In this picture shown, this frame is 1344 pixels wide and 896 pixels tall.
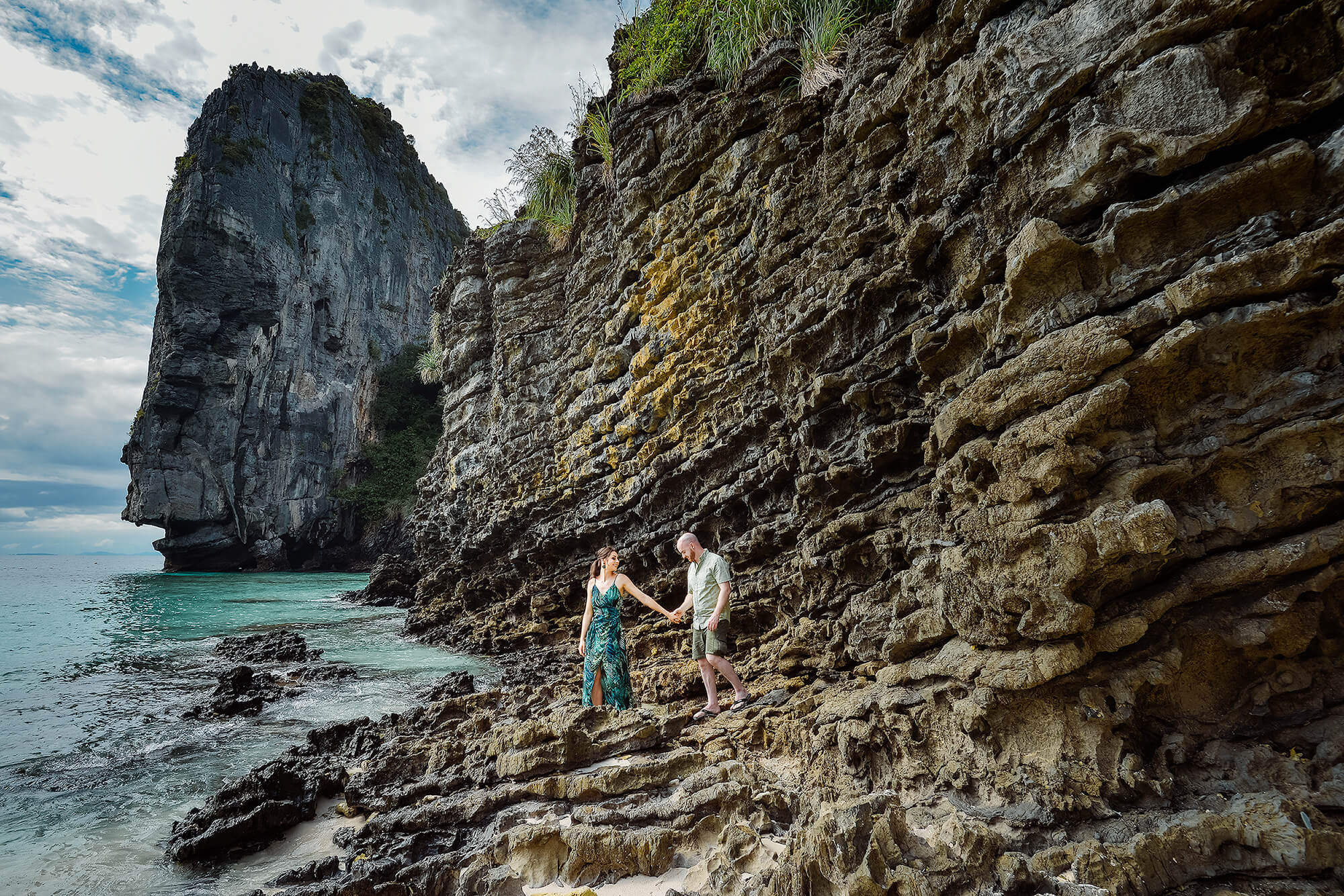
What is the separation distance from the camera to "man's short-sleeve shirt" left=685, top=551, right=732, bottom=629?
5.67 m

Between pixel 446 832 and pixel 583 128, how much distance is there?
12044 millimetres

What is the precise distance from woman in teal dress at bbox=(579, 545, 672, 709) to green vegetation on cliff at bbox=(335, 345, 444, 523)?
32.8 metres

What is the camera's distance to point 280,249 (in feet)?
Answer: 122

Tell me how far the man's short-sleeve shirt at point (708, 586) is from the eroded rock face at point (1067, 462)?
826mm

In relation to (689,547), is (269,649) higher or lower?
lower

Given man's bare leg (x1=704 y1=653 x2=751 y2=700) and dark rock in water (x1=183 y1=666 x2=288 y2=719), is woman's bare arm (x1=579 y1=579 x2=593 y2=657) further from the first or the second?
dark rock in water (x1=183 y1=666 x2=288 y2=719)

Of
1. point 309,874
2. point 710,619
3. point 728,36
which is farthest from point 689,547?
point 728,36

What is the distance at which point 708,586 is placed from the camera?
18.8 feet

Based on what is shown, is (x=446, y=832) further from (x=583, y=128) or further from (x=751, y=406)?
(x=583, y=128)

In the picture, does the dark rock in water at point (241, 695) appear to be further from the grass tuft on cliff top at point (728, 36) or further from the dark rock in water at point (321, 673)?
the grass tuft on cliff top at point (728, 36)

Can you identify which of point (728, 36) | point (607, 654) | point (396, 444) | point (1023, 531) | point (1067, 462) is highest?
point (728, 36)

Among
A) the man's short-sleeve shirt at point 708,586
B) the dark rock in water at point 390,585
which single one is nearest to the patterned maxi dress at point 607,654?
the man's short-sleeve shirt at point 708,586

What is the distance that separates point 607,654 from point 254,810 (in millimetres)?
2983

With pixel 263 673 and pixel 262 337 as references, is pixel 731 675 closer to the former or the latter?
pixel 263 673
